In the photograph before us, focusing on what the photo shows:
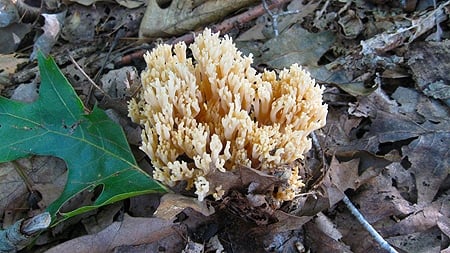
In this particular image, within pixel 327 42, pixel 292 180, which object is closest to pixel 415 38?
pixel 327 42

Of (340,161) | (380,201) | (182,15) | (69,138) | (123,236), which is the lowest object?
(380,201)

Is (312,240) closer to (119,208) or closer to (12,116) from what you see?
(119,208)

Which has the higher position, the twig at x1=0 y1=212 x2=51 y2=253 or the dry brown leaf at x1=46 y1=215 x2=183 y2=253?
the twig at x1=0 y1=212 x2=51 y2=253

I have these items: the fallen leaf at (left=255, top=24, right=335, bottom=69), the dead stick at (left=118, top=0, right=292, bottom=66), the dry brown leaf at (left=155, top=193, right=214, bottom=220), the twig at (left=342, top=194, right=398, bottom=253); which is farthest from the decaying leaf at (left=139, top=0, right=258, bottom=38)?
the twig at (left=342, top=194, right=398, bottom=253)

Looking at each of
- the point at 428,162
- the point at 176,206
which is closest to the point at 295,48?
the point at 428,162

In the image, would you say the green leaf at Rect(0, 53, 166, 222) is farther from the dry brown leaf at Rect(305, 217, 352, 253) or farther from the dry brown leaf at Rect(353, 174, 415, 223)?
the dry brown leaf at Rect(353, 174, 415, 223)

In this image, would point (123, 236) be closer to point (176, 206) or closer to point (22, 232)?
point (176, 206)
